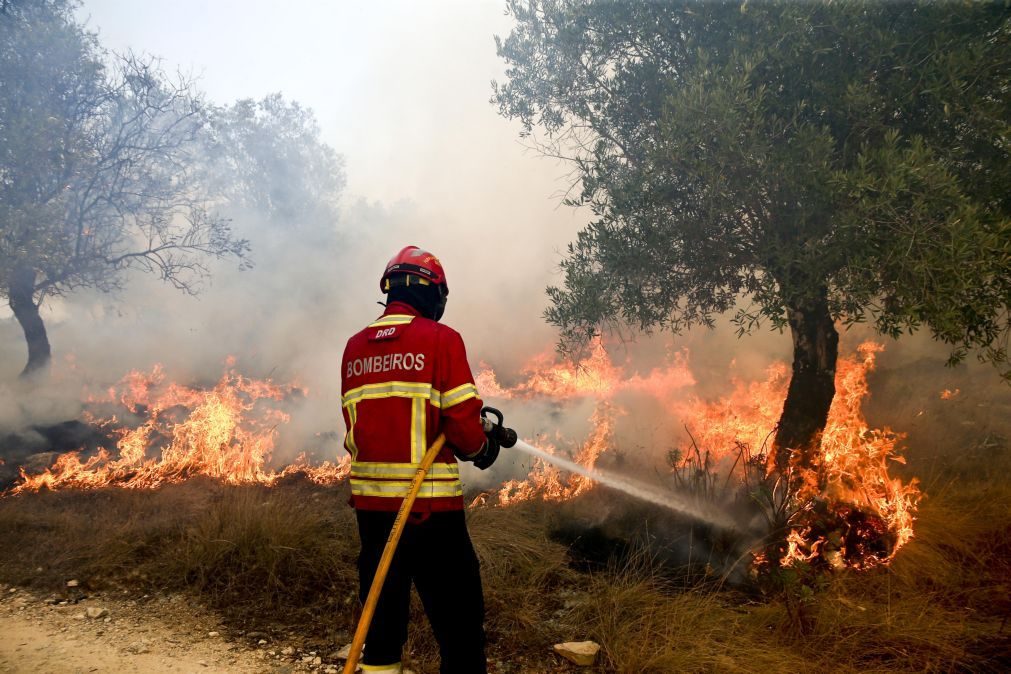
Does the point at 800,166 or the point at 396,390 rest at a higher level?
the point at 800,166

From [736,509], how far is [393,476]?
4.98m

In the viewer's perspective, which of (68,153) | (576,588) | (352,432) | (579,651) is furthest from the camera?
(68,153)

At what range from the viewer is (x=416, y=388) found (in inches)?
108

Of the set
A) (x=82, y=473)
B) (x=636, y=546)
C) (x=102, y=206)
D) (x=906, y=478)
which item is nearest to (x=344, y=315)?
(x=102, y=206)

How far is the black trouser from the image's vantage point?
8.98 feet

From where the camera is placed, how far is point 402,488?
273 cm

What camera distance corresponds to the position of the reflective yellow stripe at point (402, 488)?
2742mm

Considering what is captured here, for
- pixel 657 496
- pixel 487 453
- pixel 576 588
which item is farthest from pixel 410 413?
pixel 657 496

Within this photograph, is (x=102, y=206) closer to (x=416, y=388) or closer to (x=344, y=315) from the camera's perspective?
(x=344, y=315)

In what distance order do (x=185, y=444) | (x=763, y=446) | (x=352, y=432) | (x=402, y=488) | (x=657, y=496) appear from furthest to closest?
(x=185, y=444) < (x=657, y=496) < (x=763, y=446) < (x=352, y=432) < (x=402, y=488)

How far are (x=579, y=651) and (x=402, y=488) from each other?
7.02ft

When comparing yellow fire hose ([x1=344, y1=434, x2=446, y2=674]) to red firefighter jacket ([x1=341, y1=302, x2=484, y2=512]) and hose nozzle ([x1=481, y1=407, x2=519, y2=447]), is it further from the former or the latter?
hose nozzle ([x1=481, y1=407, x2=519, y2=447])

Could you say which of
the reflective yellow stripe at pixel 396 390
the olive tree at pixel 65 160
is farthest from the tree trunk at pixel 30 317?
the reflective yellow stripe at pixel 396 390

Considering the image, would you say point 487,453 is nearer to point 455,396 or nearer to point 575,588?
point 455,396
